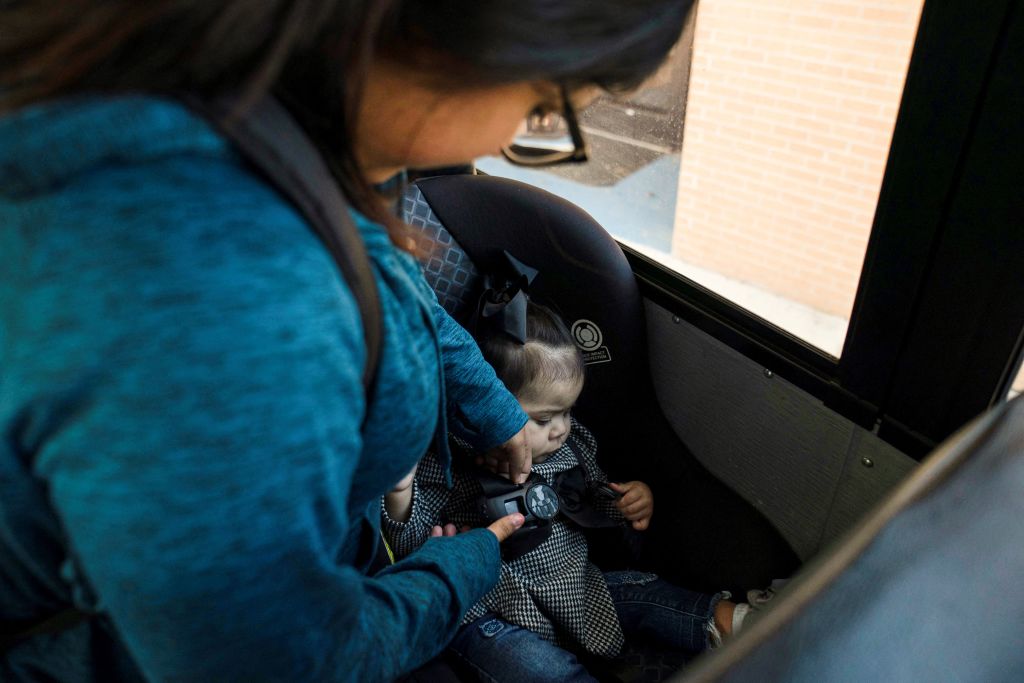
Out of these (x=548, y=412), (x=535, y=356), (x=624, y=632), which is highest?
(x=535, y=356)

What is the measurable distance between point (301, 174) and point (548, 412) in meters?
1.02

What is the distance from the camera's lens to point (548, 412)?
55.1 inches

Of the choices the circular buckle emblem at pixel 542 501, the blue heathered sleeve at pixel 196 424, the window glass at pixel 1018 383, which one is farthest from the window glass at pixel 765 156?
the blue heathered sleeve at pixel 196 424

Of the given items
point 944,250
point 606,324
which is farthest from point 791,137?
point 944,250

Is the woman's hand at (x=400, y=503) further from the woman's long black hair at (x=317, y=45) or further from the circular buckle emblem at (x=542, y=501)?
the woman's long black hair at (x=317, y=45)

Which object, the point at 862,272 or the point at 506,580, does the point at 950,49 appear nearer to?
the point at 862,272

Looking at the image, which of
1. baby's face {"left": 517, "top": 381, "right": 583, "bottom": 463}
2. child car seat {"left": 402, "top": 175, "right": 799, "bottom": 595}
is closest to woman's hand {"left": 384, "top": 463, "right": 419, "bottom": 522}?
baby's face {"left": 517, "top": 381, "right": 583, "bottom": 463}

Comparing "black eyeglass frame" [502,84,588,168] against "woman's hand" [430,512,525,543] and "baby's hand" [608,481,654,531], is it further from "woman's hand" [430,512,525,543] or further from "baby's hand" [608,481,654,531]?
"baby's hand" [608,481,654,531]

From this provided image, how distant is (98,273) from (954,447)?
2.04 feet

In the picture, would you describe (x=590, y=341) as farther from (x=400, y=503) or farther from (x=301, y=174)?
(x=301, y=174)

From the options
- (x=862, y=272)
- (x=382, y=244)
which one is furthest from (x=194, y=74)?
(x=862, y=272)

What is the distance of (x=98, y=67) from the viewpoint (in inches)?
15.1

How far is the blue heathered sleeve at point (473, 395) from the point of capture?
1063mm

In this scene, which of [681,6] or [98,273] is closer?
[98,273]
